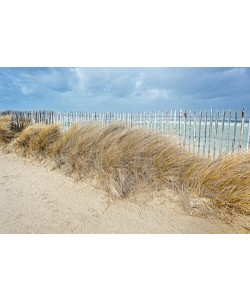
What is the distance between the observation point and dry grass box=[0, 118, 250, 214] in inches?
121

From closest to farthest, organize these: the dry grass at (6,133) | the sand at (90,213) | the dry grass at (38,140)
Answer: the sand at (90,213)
the dry grass at (38,140)
the dry grass at (6,133)

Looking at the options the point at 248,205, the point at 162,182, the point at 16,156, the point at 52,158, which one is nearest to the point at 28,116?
the point at 16,156

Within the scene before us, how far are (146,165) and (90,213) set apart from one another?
1518 mm

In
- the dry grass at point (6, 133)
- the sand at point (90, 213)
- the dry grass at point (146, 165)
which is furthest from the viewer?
the dry grass at point (6, 133)

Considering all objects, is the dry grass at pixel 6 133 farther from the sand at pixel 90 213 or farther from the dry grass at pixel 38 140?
the sand at pixel 90 213

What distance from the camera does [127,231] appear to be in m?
2.63

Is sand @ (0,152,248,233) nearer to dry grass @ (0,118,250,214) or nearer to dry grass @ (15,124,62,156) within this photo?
dry grass @ (0,118,250,214)

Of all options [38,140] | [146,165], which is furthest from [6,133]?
[146,165]

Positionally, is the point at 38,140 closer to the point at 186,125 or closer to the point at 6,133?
the point at 6,133

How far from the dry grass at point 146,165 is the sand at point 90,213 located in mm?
283

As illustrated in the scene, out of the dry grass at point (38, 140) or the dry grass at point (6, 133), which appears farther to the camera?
the dry grass at point (6, 133)

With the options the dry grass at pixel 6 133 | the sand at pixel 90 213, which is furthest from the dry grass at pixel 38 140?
the sand at pixel 90 213

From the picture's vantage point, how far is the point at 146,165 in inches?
152

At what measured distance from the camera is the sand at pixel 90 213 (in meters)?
2.67
